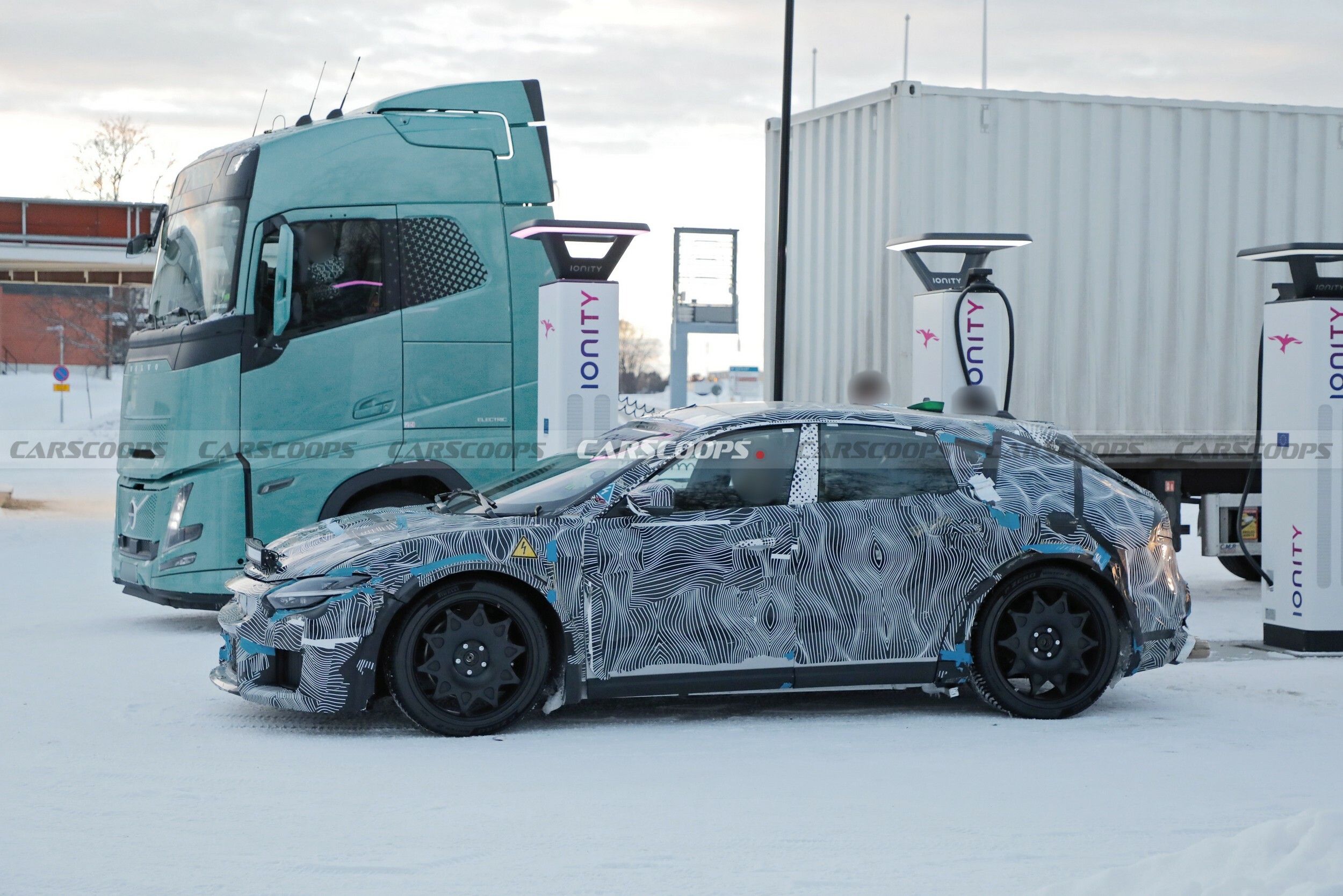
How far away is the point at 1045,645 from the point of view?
269 inches

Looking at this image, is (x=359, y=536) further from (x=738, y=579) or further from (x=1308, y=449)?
(x=1308, y=449)

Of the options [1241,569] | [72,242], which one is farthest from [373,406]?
[72,242]

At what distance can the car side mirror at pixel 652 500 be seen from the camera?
642cm

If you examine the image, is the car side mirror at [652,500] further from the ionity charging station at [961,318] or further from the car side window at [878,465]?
the ionity charging station at [961,318]

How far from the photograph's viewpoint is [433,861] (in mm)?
4535

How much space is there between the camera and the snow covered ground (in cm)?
437

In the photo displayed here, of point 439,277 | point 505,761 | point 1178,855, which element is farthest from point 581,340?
point 1178,855

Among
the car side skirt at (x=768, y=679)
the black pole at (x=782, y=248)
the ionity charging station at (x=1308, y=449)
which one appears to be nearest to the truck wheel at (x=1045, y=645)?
the car side skirt at (x=768, y=679)

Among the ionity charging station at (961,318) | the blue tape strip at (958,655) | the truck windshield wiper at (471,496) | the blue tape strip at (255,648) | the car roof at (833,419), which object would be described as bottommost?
the blue tape strip at (958,655)

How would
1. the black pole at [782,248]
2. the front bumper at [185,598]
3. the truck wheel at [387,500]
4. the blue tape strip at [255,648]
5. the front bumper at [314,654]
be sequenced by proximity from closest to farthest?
the front bumper at [314,654] → the blue tape strip at [255,648] → the front bumper at [185,598] → the truck wheel at [387,500] → the black pole at [782,248]

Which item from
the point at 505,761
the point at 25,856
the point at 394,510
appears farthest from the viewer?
the point at 394,510

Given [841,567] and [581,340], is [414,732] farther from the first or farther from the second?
[581,340]

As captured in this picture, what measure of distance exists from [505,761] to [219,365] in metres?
4.34

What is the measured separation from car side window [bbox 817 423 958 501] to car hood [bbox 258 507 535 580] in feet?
4.54
